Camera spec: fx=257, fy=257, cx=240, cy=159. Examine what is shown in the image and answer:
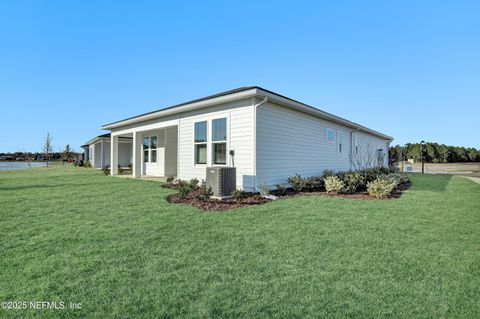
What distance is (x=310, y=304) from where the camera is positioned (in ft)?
7.79

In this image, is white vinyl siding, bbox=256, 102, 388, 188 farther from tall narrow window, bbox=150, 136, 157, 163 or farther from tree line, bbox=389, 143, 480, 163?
tree line, bbox=389, 143, 480, 163

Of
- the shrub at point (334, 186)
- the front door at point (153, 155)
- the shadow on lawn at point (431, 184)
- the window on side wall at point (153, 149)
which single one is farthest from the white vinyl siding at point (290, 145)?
the window on side wall at point (153, 149)

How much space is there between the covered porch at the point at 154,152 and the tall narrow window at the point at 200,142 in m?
3.50

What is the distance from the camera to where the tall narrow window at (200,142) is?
9.91m

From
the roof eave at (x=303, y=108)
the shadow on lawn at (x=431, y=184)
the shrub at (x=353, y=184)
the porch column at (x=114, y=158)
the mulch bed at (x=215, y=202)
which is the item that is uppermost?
the roof eave at (x=303, y=108)

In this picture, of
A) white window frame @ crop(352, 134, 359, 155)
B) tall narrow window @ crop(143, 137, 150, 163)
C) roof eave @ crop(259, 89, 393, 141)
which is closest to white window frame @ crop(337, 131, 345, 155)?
roof eave @ crop(259, 89, 393, 141)

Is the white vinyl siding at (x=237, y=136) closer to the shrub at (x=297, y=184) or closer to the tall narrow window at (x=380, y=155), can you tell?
the shrub at (x=297, y=184)

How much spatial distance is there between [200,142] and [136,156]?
247 inches

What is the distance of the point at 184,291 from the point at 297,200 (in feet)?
16.5

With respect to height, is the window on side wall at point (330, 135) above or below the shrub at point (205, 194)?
above

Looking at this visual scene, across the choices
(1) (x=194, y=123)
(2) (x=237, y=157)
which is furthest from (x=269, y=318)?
(1) (x=194, y=123)

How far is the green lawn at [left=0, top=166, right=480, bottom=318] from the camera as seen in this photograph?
2361 mm

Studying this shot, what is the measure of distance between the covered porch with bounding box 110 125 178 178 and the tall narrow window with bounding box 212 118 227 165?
4.57 meters

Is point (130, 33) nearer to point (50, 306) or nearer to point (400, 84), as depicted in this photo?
point (50, 306)
